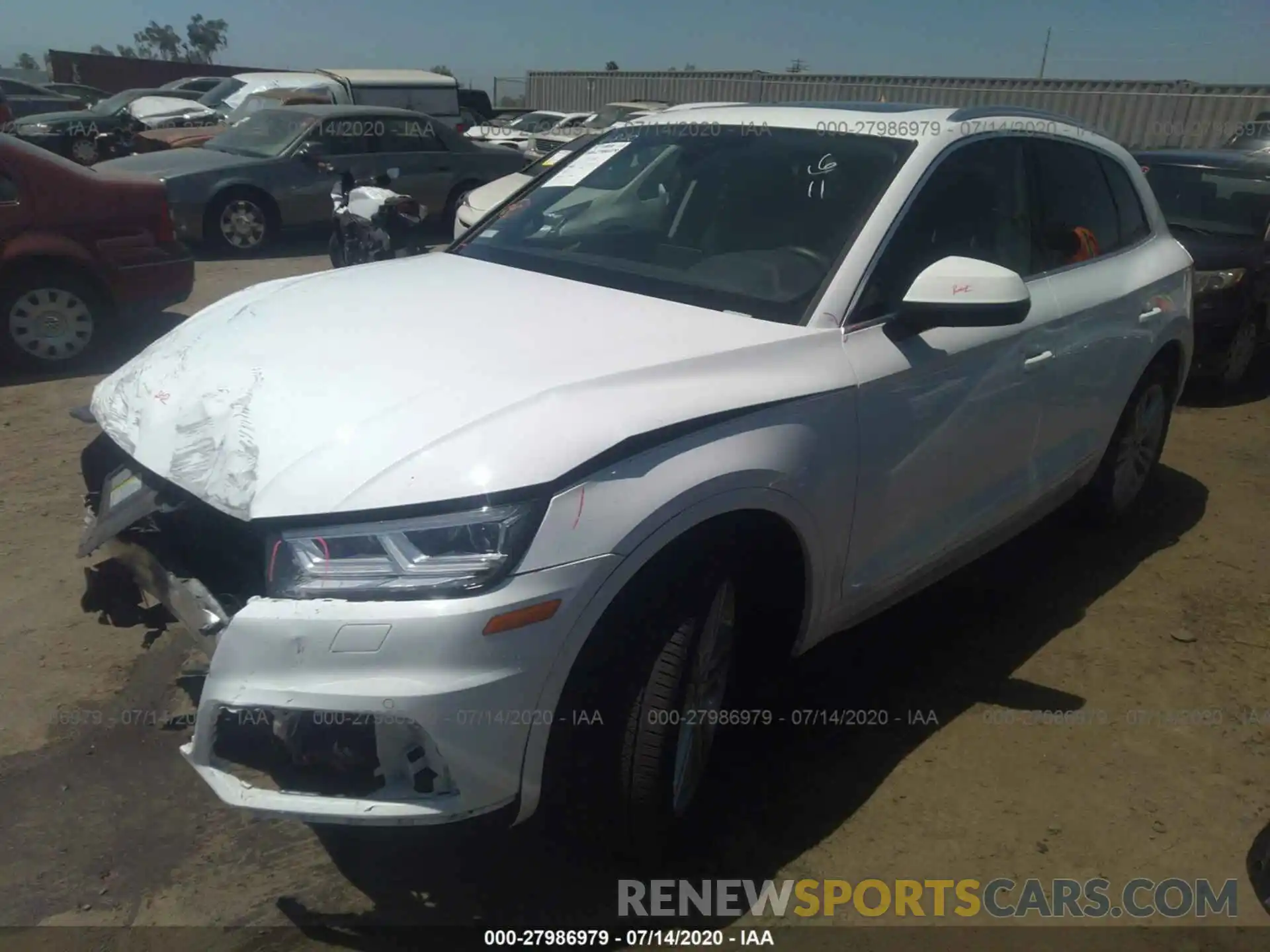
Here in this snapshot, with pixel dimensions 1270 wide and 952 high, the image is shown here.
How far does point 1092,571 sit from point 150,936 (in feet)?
12.1

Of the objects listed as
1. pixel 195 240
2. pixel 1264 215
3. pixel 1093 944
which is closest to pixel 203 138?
pixel 195 240

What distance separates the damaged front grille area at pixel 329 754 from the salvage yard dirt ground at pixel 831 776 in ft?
1.71

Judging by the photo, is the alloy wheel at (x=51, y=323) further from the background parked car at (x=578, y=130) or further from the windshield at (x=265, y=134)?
the background parked car at (x=578, y=130)

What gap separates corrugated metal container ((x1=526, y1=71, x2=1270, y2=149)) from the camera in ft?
64.1

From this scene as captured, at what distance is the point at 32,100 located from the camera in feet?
75.7

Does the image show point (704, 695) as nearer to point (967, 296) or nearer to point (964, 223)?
point (967, 296)

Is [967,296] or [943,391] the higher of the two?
[967,296]

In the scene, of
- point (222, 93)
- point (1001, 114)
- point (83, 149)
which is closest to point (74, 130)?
point (83, 149)

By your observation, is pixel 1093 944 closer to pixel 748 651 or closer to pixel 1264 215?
pixel 748 651

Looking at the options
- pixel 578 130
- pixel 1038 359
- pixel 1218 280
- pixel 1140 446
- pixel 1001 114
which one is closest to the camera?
pixel 1038 359

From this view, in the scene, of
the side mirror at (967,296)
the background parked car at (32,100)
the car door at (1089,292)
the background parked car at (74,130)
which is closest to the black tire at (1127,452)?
the car door at (1089,292)

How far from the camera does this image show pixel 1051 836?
2.75m

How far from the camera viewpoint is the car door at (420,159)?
38.6 ft

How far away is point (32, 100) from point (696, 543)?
86.7 ft
